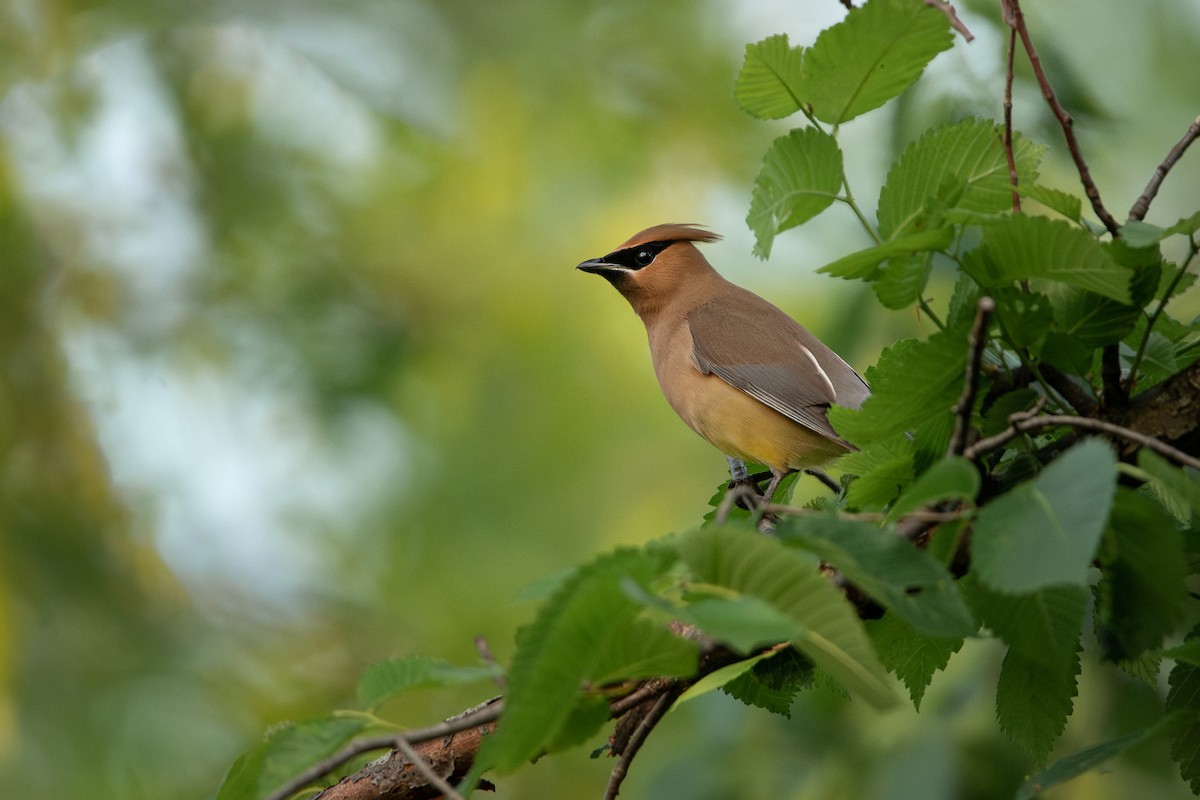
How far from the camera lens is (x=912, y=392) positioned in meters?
1.94

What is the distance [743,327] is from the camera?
14.5 feet

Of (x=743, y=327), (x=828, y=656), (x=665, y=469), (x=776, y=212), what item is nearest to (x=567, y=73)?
(x=665, y=469)

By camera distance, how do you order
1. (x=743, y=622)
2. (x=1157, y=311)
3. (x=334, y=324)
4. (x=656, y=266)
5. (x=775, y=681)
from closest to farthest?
(x=743, y=622) < (x=1157, y=311) < (x=775, y=681) < (x=656, y=266) < (x=334, y=324)

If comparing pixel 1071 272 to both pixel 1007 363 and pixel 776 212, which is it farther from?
pixel 776 212

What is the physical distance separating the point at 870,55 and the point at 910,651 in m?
1.01

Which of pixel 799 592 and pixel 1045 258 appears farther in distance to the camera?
pixel 1045 258

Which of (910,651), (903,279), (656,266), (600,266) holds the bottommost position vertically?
(910,651)

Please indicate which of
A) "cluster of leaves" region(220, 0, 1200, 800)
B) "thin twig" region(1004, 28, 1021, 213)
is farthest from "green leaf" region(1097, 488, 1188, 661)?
"thin twig" region(1004, 28, 1021, 213)

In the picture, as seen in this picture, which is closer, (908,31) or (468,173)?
(908,31)

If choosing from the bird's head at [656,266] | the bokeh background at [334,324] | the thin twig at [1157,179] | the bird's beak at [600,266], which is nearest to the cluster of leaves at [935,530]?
the thin twig at [1157,179]

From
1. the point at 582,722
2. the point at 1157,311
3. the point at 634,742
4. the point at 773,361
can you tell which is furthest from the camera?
the point at 773,361

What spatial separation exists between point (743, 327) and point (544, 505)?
3472 millimetres

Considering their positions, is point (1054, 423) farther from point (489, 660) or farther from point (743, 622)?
point (489, 660)

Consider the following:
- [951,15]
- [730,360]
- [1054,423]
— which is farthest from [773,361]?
[1054,423]
